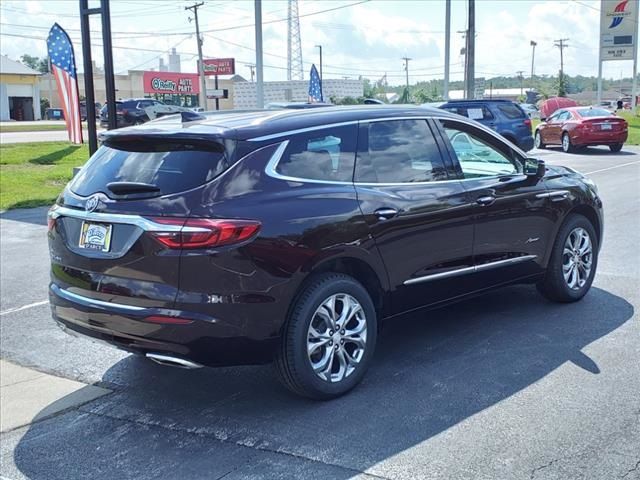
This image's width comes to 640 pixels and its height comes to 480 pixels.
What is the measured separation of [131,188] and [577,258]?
4018 millimetres

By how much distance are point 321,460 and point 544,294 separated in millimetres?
3369

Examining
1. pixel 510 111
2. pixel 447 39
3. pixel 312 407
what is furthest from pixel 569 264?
pixel 447 39

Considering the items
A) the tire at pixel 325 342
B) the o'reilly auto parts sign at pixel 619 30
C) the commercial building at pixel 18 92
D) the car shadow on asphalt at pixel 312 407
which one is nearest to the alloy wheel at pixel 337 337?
the tire at pixel 325 342

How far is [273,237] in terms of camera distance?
4168mm

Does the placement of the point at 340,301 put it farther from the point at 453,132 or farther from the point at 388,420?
the point at 453,132

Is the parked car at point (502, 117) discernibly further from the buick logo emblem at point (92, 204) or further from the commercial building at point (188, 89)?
the commercial building at point (188, 89)

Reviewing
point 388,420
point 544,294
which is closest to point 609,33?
point 544,294

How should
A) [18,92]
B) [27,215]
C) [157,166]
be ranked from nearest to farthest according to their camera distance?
[157,166]
[27,215]
[18,92]

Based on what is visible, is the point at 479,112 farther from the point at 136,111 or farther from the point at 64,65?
the point at 136,111

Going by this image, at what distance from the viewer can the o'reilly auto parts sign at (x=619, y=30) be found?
4456 cm

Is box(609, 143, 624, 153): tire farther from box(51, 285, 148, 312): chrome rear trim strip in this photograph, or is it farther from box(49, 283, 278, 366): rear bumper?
box(51, 285, 148, 312): chrome rear trim strip

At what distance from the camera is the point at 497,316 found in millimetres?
6160

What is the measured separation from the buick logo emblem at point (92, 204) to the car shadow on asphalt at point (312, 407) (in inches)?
50.7

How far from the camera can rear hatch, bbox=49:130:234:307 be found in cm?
408
